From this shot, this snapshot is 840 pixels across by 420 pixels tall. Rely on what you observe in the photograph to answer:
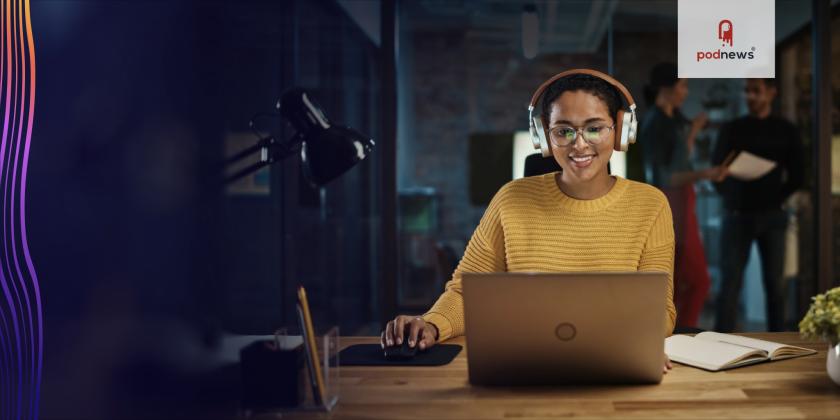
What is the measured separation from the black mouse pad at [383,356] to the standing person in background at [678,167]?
2549 mm

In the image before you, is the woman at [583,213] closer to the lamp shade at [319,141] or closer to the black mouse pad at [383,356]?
the black mouse pad at [383,356]

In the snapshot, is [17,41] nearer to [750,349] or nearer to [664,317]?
[664,317]

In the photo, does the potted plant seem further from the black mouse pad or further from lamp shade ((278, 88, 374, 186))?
lamp shade ((278, 88, 374, 186))

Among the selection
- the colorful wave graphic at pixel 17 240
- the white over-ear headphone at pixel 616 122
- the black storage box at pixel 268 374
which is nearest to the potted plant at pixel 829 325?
the white over-ear headphone at pixel 616 122

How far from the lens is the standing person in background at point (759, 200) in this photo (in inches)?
159

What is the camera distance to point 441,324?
178 cm

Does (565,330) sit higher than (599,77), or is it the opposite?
(599,77)

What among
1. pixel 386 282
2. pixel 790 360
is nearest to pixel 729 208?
pixel 386 282

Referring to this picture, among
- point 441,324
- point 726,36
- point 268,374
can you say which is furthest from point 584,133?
point 268,374

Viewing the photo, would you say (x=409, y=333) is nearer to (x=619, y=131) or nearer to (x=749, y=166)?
(x=619, y=131)

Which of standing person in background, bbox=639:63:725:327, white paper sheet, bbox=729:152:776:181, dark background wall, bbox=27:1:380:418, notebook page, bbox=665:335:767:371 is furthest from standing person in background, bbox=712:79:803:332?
notebook page, bbox=665:335:767:371

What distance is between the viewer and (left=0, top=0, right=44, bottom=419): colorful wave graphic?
1757 mm

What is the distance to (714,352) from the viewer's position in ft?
5.24

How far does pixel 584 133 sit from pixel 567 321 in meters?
0.76
